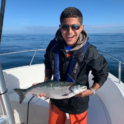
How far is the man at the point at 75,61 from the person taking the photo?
1.69 metres

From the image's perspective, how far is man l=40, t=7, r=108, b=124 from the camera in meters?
1.69

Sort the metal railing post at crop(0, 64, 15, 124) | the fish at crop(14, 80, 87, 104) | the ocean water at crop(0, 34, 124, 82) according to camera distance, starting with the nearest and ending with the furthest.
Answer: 1. the metal railing post at crop(0, 64, 15, 124)
2. the fish at crop(14, 80, 87, 104)
3. the ocean water at crop(0, 34, 124, 82)

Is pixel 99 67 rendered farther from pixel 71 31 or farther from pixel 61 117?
pixel 61 117

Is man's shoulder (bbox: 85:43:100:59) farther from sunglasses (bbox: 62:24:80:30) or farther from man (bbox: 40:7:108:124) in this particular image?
sunglasses (bbox: 62:24:80:30)

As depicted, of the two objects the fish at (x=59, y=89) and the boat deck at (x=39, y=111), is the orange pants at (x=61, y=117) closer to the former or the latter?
the fish at (x=59, y=89)

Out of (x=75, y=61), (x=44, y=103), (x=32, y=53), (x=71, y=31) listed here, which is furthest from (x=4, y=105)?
(x=32, y=53)

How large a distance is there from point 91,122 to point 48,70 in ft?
6.07

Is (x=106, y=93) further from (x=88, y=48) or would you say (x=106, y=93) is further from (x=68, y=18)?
(x=68, y=18)

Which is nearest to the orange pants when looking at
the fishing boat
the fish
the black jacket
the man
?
the man

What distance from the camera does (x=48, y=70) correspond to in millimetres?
2281

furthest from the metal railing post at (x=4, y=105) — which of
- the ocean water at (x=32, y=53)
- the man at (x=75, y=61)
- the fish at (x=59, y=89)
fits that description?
the ocean water at (x=32, y=53)

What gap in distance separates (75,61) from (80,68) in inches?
5.5

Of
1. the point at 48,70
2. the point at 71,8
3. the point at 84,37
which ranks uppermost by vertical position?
the point at 71,8

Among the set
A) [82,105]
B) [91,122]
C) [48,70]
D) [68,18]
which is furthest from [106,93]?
[68,18]
